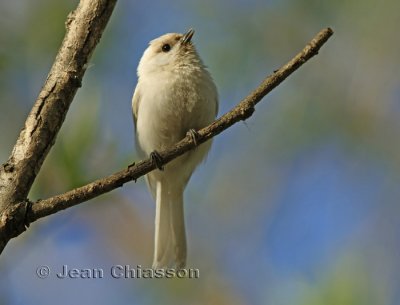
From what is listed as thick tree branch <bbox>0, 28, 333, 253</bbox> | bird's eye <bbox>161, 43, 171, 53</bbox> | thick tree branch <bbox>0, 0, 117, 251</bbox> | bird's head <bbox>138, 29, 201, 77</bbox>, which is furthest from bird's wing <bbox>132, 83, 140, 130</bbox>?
thick tree branch <bbox>0, 28, 333, 253</bbox>

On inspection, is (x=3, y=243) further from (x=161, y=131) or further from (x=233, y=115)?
(x=161, y=131)

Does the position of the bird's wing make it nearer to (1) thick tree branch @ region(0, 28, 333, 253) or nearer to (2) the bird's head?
(2) the bird's head

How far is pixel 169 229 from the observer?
13.7 feet

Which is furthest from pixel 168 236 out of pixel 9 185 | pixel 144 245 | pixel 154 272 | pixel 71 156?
pixel 9 185

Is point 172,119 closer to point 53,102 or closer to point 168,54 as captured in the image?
point 168,54

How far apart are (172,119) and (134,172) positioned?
5.03 ft

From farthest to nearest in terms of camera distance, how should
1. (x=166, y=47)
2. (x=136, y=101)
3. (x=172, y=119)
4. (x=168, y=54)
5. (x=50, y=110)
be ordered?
(x=166, y=47), (x=168, y=54), (x=136, y=101), (x=172, y=119), (x=50, y=110)

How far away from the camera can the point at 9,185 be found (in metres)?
2.12

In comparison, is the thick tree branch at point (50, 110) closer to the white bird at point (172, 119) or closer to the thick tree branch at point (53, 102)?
the thick tree branch at point (53, 102)

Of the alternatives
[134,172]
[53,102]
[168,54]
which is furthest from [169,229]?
[53,102]

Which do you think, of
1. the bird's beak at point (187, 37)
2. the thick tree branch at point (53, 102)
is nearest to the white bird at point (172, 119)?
the bird's beak at point (187, 37)

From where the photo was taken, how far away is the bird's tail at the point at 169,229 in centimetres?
391

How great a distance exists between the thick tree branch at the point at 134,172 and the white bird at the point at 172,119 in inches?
55.2

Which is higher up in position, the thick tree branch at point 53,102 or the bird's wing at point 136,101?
the bird's wing at point 136,101
